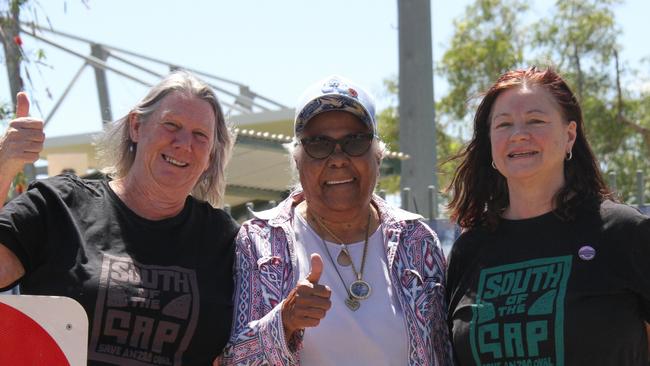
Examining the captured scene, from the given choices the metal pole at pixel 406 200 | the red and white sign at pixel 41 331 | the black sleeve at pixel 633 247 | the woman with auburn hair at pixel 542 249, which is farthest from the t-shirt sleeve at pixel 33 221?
the metal pole at pixel 406 200

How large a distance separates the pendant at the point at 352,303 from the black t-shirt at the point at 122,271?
0.45 meters

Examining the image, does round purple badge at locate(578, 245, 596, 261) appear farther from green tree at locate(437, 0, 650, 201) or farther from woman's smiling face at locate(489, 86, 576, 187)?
green tree at locate(437, 0, 650, 201)

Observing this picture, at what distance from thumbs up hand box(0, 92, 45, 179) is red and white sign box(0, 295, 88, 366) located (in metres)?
0.74

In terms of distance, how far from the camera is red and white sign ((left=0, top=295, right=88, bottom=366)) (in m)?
2.70

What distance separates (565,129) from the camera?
3674 mm

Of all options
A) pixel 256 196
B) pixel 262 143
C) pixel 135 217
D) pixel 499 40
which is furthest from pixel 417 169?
pixel 499 40

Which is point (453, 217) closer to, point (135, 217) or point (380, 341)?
point (380, 341)

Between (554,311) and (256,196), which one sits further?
(256,196)

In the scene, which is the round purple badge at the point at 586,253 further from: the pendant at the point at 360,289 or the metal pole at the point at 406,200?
the metal pole at the point at 406,200

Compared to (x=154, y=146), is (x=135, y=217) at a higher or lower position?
lower

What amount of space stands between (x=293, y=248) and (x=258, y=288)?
0.77ft

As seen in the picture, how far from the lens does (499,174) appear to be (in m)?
4.01

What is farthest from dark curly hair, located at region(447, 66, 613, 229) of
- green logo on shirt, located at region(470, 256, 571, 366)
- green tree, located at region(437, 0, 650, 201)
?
green tree, located at region(437, 0, 650, 201)

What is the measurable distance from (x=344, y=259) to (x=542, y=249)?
785 mm
